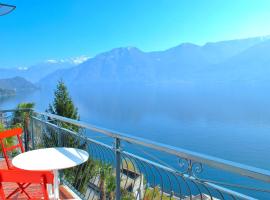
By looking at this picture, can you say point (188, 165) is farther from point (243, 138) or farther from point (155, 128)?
point (155, 128)

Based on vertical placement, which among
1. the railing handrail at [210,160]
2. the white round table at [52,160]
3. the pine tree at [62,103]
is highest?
the railing handrail at [210,160]

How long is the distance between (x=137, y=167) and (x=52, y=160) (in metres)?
0.84

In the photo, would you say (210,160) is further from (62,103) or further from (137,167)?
(62,103)

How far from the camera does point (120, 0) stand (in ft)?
161

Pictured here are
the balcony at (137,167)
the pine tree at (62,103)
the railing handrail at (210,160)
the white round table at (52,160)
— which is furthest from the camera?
the pine tree at (62,103)

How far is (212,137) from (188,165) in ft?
178

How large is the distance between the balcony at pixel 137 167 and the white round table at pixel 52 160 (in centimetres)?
27

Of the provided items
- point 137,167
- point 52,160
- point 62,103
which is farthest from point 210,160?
point 62,103

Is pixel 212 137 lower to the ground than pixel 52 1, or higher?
lower

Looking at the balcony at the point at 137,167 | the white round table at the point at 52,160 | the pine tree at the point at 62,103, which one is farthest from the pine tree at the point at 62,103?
the white round table at the point at 52,160

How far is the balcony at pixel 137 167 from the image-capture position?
154 centimetres

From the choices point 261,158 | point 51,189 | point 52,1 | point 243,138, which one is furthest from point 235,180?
point 51,189

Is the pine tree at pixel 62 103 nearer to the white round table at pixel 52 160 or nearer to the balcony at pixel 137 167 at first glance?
the balcony at pixel 137 167

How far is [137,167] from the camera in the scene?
9.11 feet
